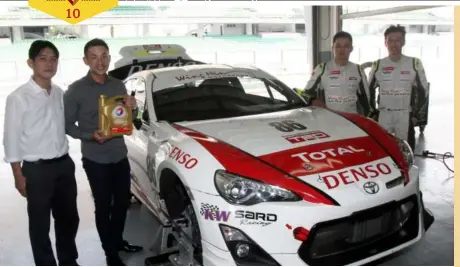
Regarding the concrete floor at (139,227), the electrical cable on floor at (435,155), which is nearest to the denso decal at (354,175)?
the concrete floor at (139,227)

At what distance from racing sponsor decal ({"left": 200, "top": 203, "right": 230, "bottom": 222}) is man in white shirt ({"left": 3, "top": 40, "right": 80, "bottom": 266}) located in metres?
0.89

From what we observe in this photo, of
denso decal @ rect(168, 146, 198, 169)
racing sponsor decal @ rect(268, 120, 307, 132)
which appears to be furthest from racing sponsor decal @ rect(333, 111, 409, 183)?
denso decal @ rect(168, 146, 198, 169)

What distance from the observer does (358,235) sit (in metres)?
2.23

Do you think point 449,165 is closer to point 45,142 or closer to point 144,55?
point 144,55

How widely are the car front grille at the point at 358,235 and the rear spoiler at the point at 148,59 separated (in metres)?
2.86

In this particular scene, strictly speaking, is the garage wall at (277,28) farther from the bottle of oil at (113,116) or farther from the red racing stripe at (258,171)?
the red racing stripe at (258,171)

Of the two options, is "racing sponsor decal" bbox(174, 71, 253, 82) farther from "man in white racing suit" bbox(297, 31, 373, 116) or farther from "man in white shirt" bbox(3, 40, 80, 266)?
"man in white shirt" bbox(3, 40, 80, 266)

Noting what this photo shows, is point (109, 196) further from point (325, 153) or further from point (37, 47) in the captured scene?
point (325, 153)

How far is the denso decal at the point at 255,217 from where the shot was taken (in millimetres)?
2109

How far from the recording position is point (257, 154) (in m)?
2.35

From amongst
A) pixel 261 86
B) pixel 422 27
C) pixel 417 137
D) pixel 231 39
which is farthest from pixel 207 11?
pixel 261 86

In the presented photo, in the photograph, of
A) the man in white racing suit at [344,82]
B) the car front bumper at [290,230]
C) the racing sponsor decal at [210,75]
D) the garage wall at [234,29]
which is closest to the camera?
the car front bumper at [290,230]

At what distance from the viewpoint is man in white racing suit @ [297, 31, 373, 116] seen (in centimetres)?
396

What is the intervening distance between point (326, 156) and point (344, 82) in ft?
5.92
